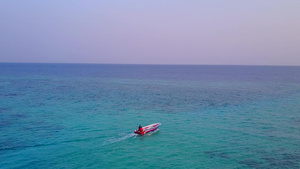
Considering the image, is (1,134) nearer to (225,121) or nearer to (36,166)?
(36,166)

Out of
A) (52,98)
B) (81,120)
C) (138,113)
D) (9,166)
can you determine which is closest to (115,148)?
(9,166)

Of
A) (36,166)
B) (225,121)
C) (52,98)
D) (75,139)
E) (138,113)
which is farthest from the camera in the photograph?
(52,98)

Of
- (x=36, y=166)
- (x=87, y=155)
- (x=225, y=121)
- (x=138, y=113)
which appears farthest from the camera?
(x=138, y=113)

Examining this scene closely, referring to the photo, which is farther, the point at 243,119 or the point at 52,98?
the point at 52,98

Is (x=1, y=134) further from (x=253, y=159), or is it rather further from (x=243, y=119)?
(x=243, y=119)

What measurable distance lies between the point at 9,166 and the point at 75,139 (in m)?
8.56

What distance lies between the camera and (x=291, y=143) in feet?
96.6

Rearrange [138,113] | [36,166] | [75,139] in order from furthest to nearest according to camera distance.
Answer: [138,113] < [75,139] < [36,166]

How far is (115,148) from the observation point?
92.2 feet

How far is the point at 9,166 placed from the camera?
23.7 metres

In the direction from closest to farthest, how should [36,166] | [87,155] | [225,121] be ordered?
[36,166] < [87,155] < [225,121]

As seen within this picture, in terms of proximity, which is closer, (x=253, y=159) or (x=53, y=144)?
(x=253, y=159)

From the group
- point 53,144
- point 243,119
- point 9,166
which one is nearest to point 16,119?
point 53,144

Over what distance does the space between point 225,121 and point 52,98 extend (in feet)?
143
